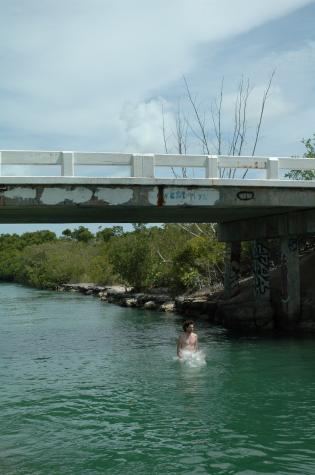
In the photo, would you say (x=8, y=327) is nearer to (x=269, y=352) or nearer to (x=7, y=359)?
(x=7, y=359)

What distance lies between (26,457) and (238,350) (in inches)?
422

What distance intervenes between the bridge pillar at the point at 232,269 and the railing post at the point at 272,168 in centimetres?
960

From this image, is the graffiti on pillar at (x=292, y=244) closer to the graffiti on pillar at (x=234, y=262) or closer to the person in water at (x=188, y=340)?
the graffiti on pillar at (x=234, y=262)

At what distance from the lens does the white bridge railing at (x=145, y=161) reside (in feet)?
53.9

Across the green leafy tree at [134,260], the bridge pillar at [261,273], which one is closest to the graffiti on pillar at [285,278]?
the bridge pillar at [261,273]

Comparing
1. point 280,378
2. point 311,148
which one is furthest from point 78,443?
point 311,148

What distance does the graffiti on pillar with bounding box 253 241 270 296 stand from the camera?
24.9m

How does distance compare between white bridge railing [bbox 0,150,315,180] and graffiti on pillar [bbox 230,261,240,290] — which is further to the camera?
graffiti on pillar [bbox 230,261,240,290]

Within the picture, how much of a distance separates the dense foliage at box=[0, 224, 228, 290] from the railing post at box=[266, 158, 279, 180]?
1558cm

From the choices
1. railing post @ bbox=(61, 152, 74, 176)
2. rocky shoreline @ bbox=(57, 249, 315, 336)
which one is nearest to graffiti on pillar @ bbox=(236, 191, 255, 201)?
railing post @ bbox=(61, 152, 74, 176)

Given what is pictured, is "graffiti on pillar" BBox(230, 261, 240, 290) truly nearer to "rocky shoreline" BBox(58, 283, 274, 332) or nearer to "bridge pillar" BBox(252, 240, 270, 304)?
"rocky shoreline" BBox(58, 283, 274, 332)

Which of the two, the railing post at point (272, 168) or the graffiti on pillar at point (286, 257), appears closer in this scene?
the railing post at point (272, 168)

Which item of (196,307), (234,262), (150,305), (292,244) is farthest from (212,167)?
(150,305)

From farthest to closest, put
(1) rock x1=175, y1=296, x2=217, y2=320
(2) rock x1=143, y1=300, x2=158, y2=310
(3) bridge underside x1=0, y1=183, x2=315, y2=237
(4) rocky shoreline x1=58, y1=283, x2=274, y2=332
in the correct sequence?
(2) rock x1=143, y1=300, x2=158, y2=310 → (1) rock x1=175, y1=296, x2=217, y2=320 → (4) rocky shoreline x1=58, y1=283, x2=274, y2=332 → (3) bridge underside x1=0, y1=183, x2=315, y2=237
